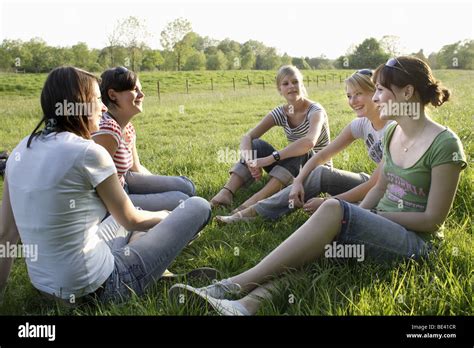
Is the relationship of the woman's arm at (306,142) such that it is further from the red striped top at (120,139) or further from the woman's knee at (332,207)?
the woman's knee at (332,207)

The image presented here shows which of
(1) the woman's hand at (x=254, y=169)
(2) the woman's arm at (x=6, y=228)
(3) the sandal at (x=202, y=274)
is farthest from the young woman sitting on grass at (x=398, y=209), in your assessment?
(1) the woman's hand at (x=254, y=169)

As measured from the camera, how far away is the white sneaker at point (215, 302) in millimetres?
2152

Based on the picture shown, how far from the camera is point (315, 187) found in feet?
12.1

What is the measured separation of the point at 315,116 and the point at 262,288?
2.26 m

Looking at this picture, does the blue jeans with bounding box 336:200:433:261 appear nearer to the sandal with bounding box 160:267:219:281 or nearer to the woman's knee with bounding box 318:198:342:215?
the woman's knee with bounding box 318:198:342:215

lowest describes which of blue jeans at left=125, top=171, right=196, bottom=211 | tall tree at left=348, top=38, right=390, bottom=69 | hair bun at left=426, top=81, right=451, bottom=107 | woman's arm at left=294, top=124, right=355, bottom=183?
Result: blue jeans at left=125, top=171, right=196, bottom=211

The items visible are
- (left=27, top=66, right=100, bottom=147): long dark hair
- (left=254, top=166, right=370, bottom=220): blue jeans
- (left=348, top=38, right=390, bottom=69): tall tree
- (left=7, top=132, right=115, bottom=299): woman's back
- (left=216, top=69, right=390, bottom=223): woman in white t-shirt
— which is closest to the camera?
(left=7, top=132, right=115, bottom=299): woman's back

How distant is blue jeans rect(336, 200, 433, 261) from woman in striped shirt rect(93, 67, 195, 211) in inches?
68.8

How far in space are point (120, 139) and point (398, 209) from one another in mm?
1959

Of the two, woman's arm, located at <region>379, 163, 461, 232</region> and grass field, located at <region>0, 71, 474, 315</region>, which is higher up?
woman's arm, located at <region>379, 163, 461, 232</region>

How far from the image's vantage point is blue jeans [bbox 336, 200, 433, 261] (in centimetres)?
239

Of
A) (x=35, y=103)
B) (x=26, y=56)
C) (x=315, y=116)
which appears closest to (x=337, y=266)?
(x=315, y=116)

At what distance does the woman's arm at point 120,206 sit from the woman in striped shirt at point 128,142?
0.97 m

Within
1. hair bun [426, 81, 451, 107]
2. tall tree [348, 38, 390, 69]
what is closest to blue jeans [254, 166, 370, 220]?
hair bun [426, 81, 451, 107]
